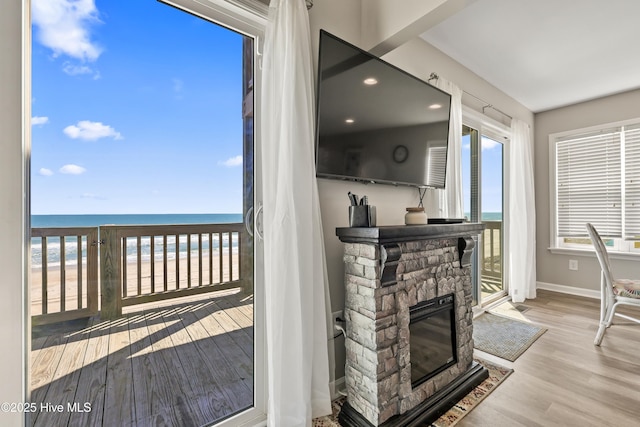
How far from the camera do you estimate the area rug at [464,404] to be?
1.54 metres

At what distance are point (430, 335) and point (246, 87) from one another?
185 centimetres

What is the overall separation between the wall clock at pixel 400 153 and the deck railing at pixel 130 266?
1.17 metres

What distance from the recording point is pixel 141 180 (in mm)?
1191

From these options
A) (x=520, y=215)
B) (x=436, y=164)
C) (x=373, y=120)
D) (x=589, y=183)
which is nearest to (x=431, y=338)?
(x=436, y=164)

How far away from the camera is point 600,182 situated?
12.1 feet

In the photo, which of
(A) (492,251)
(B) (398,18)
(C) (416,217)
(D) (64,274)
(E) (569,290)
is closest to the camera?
(D) (64,274)

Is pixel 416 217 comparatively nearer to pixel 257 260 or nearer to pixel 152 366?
pixel 257 260

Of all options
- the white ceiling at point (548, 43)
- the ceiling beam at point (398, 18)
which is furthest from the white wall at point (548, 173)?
the ceiling beam at point (398, 18)

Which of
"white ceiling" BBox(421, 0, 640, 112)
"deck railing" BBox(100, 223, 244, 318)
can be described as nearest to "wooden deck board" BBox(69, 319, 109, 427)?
"deck railing" BBox(100, 223, 244, 318)

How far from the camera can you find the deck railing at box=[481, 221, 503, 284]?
11.6ft

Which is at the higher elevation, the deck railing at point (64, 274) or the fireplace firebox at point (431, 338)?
the deck railing at point (64, 274)

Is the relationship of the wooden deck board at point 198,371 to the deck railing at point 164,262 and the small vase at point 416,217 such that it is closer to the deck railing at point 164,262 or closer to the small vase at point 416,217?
the deck railing at point 164,262

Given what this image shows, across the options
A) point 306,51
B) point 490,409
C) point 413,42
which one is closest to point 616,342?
point 490,409

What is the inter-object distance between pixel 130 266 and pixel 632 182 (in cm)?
525
